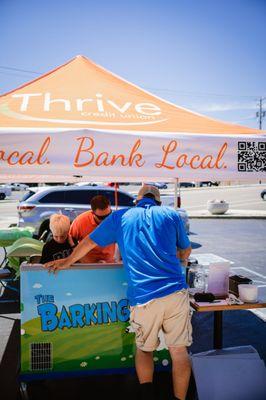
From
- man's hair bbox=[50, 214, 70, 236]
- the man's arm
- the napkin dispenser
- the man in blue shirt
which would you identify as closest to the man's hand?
the man's arm

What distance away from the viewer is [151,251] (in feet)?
9.50

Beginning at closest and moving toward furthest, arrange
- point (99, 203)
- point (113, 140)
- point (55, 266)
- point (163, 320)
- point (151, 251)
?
point (151, 251)
point (163, 320)
point (113, 140)
point (55, 266)
point (99, 203)

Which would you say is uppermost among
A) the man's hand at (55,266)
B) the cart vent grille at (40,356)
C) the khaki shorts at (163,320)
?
the man's hand at (55,266)

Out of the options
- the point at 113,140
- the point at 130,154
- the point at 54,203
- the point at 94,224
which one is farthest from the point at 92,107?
the point at 54,203

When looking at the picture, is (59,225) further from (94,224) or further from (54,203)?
(54,203)

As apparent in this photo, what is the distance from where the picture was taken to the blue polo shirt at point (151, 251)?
2908 millimetres

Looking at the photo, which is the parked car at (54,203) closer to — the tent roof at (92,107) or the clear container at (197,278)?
the tent roof at (92,107)

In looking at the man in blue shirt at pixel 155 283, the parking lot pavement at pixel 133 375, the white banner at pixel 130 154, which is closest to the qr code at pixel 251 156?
the white banner at pixel 130 154

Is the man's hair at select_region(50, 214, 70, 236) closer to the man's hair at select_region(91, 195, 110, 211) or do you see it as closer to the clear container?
the man's hair at select_region(91, 195, 110, 211)

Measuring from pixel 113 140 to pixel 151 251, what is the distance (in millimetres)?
1052

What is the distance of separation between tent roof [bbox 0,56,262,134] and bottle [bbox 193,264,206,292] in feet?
4.62

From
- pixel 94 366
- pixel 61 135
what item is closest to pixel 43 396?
pixel 94 366

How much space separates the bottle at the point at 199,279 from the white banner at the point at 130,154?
3.30ft

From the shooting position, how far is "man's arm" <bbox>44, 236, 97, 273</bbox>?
3.26 m
